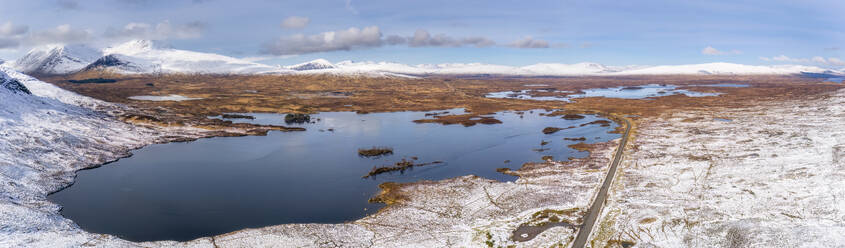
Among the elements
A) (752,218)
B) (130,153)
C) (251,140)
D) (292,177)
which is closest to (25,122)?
(130,153)

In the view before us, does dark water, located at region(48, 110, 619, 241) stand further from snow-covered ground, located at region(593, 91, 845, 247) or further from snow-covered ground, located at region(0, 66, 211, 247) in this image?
snow-covered ground, located at region(593, 91, 845, 247)

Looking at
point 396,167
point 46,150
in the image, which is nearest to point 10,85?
point 46,150

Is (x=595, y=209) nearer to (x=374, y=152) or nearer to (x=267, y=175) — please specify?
(x=374, y=152)

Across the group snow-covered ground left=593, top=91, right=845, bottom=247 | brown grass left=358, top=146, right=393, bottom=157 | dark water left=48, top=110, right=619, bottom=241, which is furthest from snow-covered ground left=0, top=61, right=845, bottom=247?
brown grass left=358, top=146, right=393, bottom=157

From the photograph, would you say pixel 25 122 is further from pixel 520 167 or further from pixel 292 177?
pixel 520 167

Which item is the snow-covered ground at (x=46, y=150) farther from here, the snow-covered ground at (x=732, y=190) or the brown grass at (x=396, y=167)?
the snow-covered ground at (x=732, y=190)
